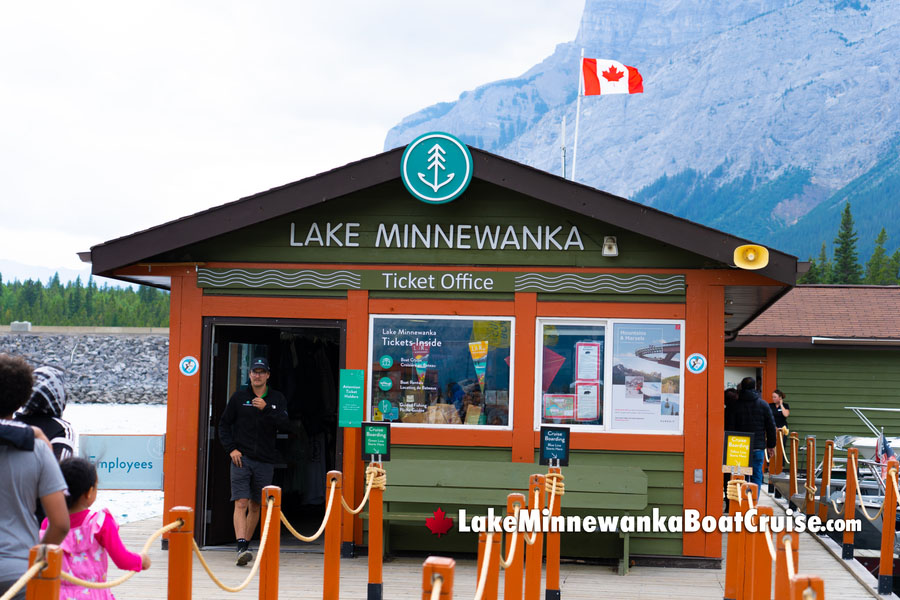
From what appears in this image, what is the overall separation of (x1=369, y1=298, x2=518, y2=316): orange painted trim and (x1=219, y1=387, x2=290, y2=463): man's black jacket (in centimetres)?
133

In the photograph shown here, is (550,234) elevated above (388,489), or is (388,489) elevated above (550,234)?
(550,234)

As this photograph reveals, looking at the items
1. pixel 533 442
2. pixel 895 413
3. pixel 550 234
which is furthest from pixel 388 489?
pixel 895 413

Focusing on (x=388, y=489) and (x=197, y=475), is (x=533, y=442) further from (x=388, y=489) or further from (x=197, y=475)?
(x=197, y=475)

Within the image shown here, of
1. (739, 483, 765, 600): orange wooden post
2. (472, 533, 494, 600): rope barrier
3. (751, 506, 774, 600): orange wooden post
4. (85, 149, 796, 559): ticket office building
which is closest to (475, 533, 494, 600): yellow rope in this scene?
(472, 533, 494, 600): rope barrier

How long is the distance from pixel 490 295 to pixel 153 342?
228 ft

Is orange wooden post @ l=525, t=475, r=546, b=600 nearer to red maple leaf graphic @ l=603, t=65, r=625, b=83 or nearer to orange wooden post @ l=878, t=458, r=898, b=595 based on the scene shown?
orange wooden post @ l=878, t=458, r=898, b=595

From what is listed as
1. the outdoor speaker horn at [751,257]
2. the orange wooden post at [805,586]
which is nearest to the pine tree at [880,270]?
the outdoor speaker horn at [751,257]

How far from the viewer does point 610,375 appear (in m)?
9.21

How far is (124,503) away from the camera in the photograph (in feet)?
68.0

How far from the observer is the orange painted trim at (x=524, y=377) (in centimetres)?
917

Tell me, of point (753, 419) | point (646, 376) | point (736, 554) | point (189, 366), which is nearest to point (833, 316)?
point (753, 419)

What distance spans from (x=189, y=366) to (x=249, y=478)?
4.28 feet

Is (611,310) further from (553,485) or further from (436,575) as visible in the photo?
(436,575)

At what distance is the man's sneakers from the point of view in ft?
28.0
